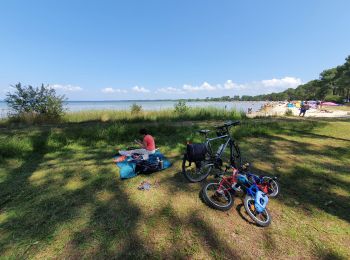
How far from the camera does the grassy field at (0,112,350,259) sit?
2.64 meters

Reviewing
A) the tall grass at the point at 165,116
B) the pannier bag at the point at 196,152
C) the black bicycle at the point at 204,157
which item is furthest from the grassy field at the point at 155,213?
the tall grass at the point at 165,116

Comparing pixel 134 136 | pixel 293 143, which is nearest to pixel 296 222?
pixel 293 143

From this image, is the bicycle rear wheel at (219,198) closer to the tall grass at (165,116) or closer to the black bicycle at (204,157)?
the black bicycle at (204,157)

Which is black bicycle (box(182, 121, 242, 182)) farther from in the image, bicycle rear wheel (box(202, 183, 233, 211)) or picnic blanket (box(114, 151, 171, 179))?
picnic blanket (box(114, 151, 171, 179))

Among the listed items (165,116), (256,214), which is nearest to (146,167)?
(256,214)

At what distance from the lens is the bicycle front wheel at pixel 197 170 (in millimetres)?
4405

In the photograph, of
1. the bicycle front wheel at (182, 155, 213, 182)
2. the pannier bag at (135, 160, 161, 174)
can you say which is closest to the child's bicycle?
the bicycle front wheel at (182, 155, 213, 182)

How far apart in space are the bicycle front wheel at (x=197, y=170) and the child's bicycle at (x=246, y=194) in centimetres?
56

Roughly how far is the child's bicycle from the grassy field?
0.13m

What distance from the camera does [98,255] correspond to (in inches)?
98.4

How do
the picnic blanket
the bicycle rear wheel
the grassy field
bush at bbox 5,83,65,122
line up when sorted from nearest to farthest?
the grassy field < the bicycle rear wheel < the picnic blanket < bush at bbox 5,83,65,122

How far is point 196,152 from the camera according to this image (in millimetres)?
→ 4145

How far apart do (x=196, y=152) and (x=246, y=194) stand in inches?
46.4

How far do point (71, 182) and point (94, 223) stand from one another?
5.79ft
